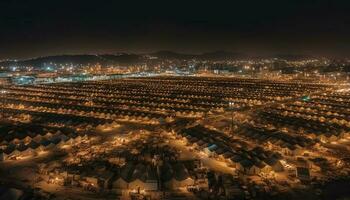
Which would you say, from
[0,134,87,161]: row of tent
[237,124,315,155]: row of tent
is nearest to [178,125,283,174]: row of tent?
[237,124,315,155]: row of tent

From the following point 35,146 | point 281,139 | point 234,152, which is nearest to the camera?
point 234,152

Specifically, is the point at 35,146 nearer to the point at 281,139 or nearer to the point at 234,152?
the point at 234,152

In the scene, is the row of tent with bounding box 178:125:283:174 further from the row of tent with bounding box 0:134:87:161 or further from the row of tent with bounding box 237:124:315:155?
the row of tent with bounding box 0:134:87:161

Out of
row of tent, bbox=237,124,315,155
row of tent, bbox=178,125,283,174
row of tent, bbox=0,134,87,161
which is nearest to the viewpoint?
row of tent, bbox=178,125,283,174

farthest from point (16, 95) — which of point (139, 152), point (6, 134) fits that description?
point (139, 152)

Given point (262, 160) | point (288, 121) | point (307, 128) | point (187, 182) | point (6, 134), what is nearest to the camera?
point (187, 182)

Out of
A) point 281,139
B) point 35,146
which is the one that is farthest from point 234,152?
point 35,146

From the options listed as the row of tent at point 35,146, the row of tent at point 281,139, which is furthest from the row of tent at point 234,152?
the row of tent at point 35,146

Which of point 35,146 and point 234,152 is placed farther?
point 35,146

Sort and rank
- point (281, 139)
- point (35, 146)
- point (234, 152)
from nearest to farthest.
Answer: point (234, 152) < point (35, 146) < point (281, 139)

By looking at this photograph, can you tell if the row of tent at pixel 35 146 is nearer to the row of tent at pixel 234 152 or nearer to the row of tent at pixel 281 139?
the row of tent at pixel 234 152

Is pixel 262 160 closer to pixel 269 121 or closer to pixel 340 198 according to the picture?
pixel 340 198
